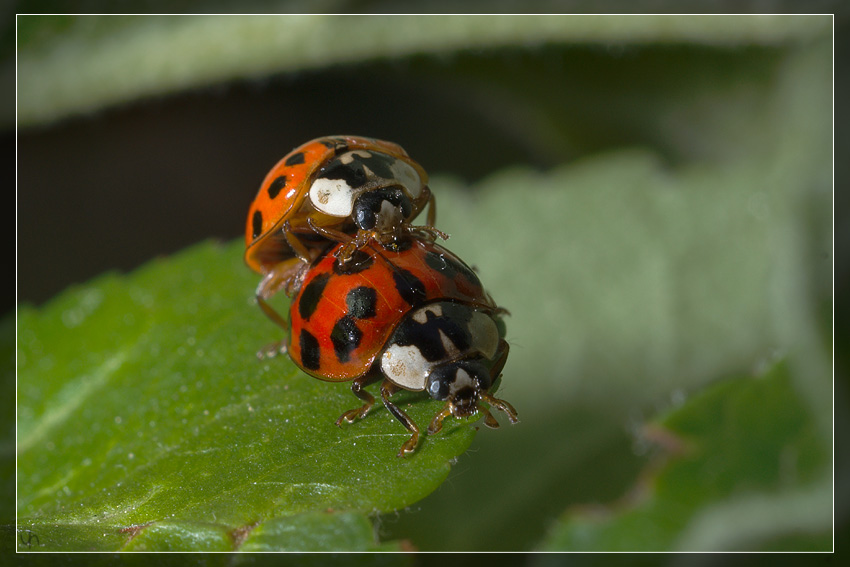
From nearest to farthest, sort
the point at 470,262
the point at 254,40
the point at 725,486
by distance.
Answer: the point at 725,486, the point at 470,262, the point at 254,40

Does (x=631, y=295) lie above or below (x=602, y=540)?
below

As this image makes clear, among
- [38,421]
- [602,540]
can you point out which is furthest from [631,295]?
[38,421]

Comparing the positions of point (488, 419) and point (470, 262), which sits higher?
point (488, 419)

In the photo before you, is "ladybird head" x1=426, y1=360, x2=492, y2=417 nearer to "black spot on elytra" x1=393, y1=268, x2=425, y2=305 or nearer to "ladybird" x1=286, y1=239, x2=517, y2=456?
"ladybird" x1=286, y1=239, x2=517, y2=456

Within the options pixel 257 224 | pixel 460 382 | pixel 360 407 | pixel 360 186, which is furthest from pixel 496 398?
pixel 257 224

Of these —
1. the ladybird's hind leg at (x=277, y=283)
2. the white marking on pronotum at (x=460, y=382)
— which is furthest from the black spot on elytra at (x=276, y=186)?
the white marking on pronotum at (x=460, y=382)

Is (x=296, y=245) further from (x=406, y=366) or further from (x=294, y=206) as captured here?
(x=406, y=366)

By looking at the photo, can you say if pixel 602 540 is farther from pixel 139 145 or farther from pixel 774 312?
pixel 139 145
